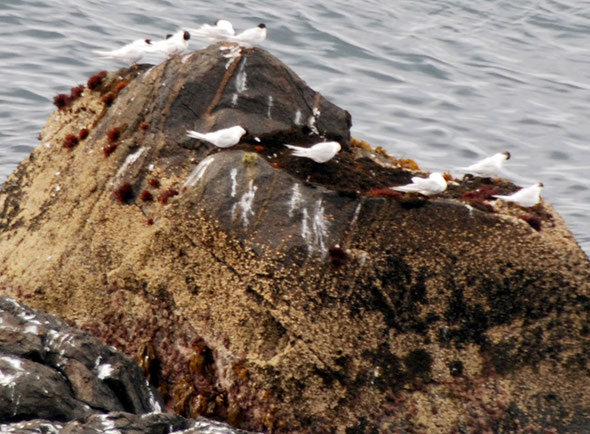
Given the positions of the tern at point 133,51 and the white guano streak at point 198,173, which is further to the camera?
the tern at point 133,51

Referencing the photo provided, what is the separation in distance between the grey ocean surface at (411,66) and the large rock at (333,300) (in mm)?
11358

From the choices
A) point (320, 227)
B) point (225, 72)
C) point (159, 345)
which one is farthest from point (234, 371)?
point (225, 72)

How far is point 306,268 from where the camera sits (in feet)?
37.1

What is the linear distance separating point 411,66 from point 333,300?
81.7 ft

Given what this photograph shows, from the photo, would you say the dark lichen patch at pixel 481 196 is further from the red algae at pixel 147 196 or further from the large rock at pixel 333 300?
the red algae at pixel 147 196

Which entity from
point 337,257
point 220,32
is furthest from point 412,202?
point 220,32

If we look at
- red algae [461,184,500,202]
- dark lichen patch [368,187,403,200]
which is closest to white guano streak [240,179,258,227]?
dark lichen patch [368,187,403,200]

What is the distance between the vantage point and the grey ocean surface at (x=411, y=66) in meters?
27.4

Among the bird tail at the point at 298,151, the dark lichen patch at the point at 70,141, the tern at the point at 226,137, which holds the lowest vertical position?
the dark lichen patch at the point at 70,141

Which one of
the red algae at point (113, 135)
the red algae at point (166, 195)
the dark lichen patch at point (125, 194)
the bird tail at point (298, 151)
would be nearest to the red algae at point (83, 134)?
the red algae at point (113, 135)

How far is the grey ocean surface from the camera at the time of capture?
89.8ft

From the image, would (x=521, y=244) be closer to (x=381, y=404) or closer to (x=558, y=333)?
(x=558, y=333)

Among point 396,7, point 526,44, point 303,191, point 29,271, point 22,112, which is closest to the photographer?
point 303,191

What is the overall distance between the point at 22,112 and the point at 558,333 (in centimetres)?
1925
